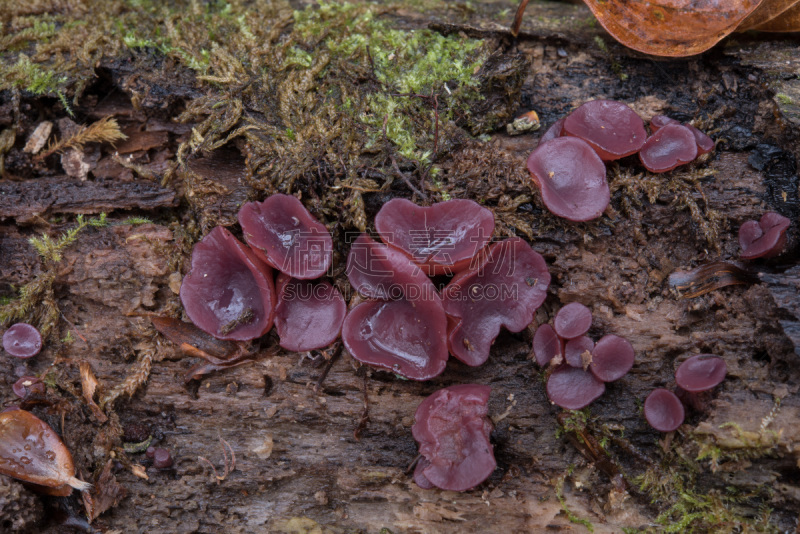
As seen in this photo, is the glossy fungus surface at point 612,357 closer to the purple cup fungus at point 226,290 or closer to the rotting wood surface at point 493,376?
the rotting wood surface at point 493,376

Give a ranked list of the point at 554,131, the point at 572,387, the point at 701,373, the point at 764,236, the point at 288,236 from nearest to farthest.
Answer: the point at 701,373
the point at 572,387
the point at 764,236
the point at 288,236
the point at 554,131

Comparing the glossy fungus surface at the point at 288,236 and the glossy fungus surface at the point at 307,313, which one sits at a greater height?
the glossy fungus surface at the point at 288,236

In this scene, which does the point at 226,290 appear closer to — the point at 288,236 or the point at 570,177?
the point at 288,236

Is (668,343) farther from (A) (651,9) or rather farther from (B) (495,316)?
(A) (651,9)

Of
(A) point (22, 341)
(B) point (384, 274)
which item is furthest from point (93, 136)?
(B) point (384, 274)

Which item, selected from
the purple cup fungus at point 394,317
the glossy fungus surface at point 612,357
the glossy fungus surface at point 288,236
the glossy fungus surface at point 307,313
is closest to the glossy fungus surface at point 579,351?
the glossy fungus surface at point 612,357

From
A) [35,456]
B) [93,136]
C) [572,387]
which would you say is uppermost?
[93,136]

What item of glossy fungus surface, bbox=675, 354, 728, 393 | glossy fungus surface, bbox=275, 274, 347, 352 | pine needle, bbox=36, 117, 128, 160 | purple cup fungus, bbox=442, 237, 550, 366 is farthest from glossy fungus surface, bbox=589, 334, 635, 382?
pine needle, bbox=36, 117, 128, 160
